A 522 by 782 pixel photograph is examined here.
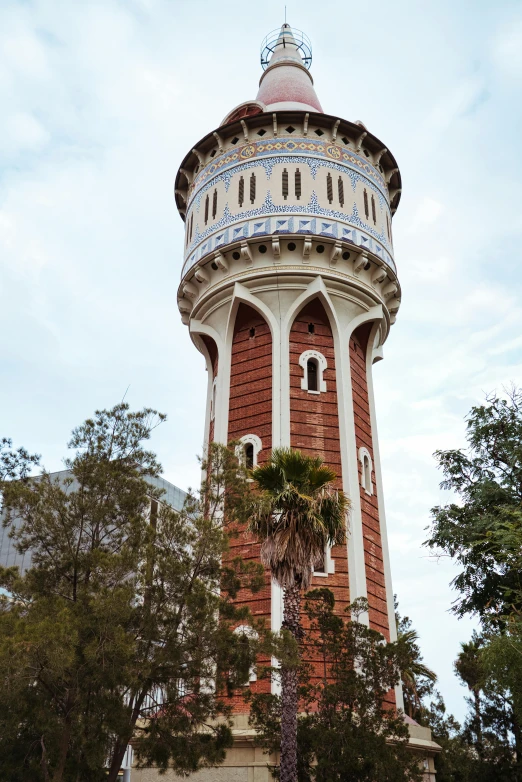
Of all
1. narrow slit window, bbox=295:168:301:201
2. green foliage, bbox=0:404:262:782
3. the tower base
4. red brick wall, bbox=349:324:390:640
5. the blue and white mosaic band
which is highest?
narrow slit window, bbox=295:168:301:201

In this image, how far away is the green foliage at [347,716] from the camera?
13.2m

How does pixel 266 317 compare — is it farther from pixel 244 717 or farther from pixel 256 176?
pixel 244 717

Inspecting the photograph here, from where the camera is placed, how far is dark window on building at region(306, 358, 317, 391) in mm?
21688

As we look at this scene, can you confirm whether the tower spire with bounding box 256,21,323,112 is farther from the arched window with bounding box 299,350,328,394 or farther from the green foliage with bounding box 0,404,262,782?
the green foliage with bounding box 0,404,262,782

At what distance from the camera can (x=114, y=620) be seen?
10.7m

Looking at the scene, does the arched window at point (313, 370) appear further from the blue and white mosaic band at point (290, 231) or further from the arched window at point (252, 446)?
the blue and white mosaic band at point (290, 231)

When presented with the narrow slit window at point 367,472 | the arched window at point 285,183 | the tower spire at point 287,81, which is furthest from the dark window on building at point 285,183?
the narrow slit window at point 367,472

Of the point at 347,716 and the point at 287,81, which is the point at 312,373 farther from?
the point at 287,81

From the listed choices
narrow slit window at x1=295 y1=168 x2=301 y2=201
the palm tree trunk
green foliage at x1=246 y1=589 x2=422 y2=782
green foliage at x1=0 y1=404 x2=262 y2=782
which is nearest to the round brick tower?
narrow slit window at x1=295 y1=168 x2=301 y2=201

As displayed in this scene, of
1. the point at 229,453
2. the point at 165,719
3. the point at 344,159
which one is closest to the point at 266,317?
the point at 344,159

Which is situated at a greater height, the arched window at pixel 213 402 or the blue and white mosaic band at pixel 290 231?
the blue and white mosaic band at pixel 290 231

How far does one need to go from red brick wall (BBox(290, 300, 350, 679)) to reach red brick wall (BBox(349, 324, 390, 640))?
96 centimetres

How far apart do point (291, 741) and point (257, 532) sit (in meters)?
3.38

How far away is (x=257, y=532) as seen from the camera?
13.2 m
